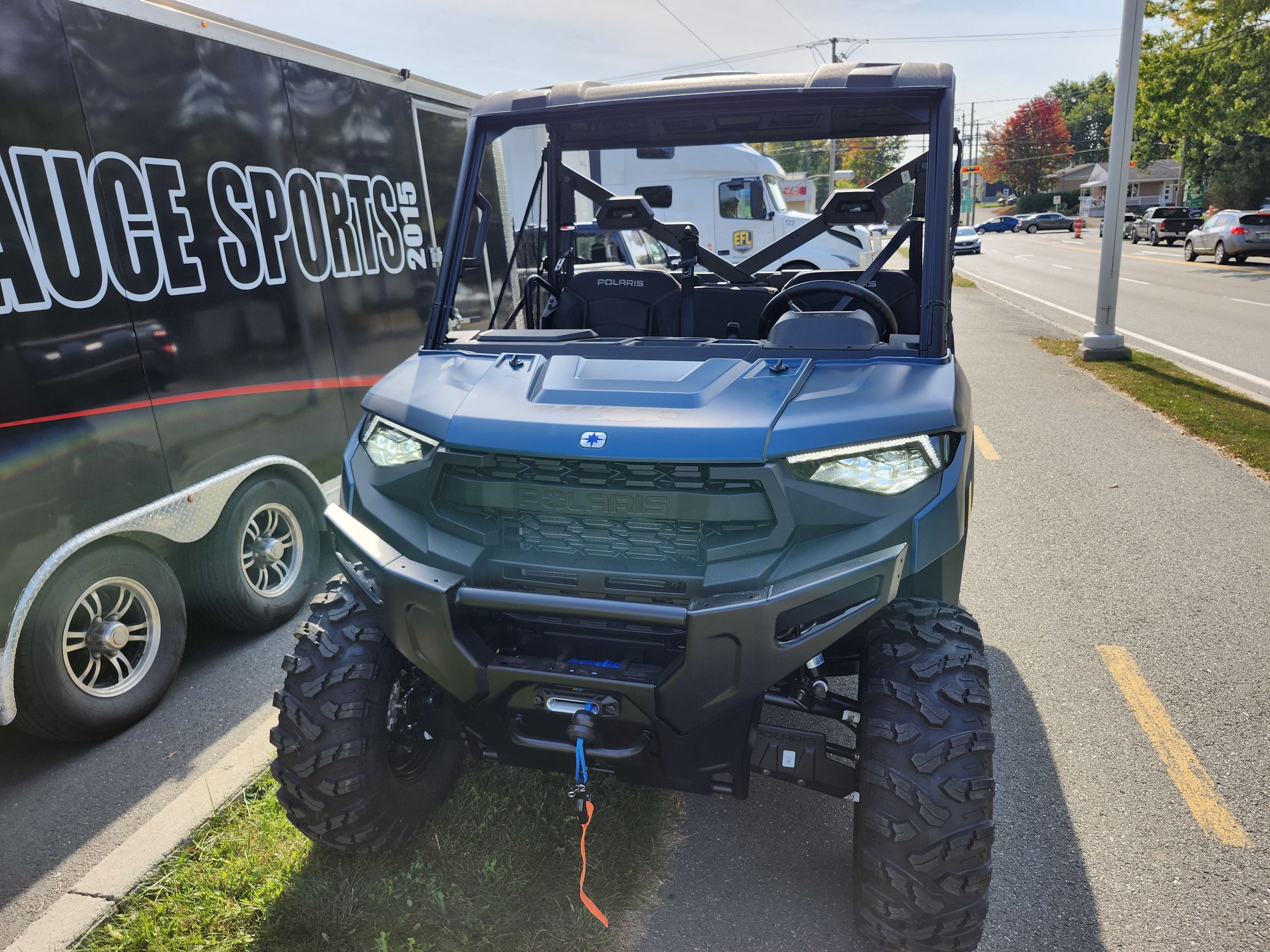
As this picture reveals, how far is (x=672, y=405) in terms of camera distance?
2529 mm

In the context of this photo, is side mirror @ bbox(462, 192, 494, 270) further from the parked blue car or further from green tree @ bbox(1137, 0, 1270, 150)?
the parked blue car

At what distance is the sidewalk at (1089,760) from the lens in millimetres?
2787

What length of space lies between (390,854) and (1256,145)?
53876 mm

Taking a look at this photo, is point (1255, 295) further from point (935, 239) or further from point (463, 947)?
point (463, 947)

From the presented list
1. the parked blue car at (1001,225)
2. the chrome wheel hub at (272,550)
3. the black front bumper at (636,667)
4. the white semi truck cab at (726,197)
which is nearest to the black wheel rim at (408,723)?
the black front bumper at (636,667)

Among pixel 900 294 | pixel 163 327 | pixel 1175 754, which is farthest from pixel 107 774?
pixel 1175 754

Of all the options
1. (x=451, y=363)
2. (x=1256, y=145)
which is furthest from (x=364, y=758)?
(x=1256, y=145)

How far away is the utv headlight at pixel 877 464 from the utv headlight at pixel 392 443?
3.55 feet

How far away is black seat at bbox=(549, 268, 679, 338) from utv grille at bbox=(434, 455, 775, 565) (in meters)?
1.39

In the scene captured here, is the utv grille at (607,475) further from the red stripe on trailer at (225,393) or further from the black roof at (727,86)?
the red stripe on trailer at (225,393)

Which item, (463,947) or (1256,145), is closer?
(463,947)

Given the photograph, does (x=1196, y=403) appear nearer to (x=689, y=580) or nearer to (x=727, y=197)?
(x=689, y=580)

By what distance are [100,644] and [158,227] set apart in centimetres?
191

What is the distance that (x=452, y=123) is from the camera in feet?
22.5
